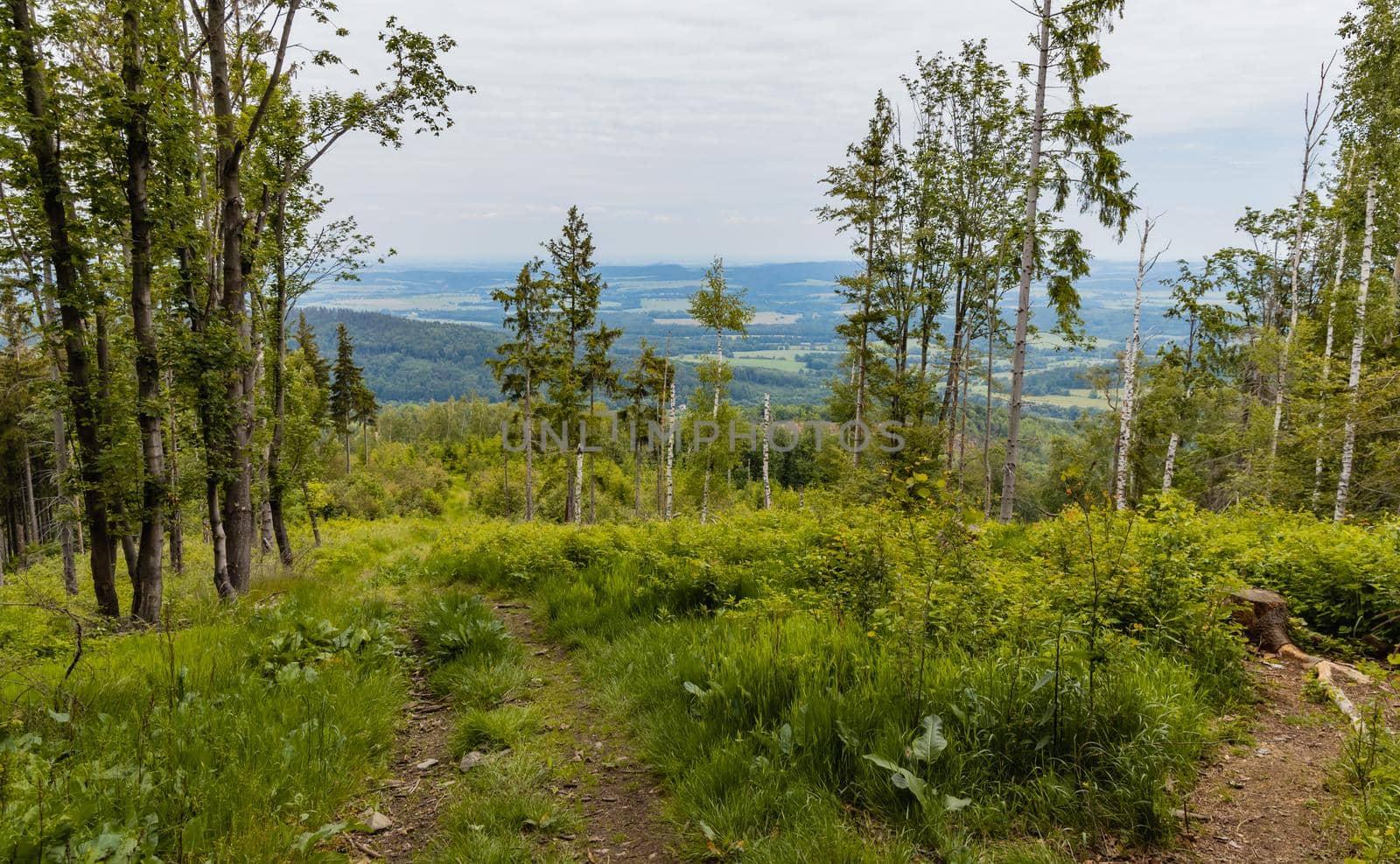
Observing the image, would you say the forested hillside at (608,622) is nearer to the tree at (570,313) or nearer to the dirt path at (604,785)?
the dirt path at (604,785)

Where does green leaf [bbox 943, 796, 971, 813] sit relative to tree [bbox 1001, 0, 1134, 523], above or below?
below

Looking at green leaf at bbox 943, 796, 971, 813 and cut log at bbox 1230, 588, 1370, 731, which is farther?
cut log at bbox 1230, 588, 1370, 731

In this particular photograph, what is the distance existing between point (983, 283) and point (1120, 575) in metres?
17.0

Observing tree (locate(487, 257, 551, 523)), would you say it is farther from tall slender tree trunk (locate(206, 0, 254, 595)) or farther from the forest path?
the forest path

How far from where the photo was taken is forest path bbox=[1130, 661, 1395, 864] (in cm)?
283

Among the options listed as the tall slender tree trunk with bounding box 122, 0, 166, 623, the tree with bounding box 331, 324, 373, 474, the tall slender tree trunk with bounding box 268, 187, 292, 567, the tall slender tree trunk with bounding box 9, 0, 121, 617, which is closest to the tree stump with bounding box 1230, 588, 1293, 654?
the tall slender tree trunk with bounding box 122, 0, 166, 623

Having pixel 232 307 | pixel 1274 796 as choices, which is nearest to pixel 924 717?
pixel 1274 796

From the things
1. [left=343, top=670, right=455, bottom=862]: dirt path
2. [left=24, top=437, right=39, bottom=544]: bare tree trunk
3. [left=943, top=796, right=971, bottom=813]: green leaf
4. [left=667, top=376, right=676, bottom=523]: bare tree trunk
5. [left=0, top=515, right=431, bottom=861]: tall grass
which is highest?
[left=943, top=796, right=971, bottom=813]: green leaf

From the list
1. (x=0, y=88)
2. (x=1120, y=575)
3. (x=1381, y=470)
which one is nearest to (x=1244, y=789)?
(x=1120, y=575)

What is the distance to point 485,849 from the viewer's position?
3115mm

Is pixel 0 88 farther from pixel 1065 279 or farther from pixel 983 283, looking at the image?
pixel 983 283

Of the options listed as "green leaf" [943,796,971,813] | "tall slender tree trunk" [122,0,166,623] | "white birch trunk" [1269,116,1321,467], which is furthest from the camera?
"white birch trunk" [1269,116,1321,467]

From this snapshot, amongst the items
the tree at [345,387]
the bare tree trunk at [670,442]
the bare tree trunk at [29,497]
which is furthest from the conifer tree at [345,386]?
the bare tree trunk at [670,442]

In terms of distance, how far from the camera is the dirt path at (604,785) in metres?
3.39
